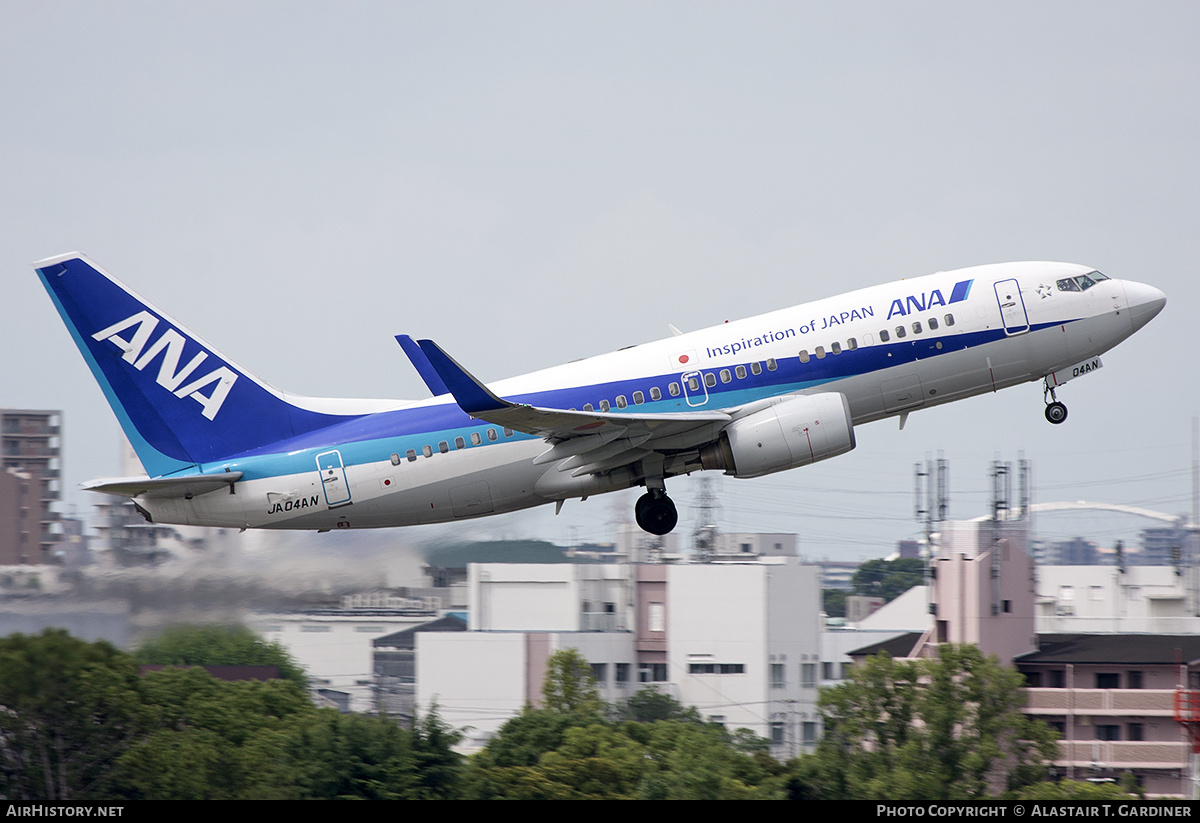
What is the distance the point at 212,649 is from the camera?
55.4 meters

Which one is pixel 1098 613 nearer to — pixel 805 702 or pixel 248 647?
pixel 805 702

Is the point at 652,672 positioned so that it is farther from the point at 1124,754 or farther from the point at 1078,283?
the point at 1078,283

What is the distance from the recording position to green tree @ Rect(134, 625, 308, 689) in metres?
43.9

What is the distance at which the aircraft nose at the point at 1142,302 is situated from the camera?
1303 inches

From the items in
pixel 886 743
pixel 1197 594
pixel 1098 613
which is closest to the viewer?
pixel 886 743

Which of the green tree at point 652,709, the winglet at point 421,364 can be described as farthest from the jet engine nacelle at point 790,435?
the green tree at point 652,709

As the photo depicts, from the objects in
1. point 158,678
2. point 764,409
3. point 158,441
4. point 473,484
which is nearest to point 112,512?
point 158,678

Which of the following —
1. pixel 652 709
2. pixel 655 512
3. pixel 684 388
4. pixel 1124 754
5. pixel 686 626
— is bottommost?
pixel 1124 754

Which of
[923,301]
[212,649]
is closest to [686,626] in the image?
[212,649]

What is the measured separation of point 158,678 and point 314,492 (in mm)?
37929

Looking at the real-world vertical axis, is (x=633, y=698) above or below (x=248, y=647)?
below

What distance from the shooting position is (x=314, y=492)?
105 ft

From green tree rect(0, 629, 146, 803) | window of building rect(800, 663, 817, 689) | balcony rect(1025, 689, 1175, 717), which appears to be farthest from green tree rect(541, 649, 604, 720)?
green tree rect(0, 629, 146, 803)

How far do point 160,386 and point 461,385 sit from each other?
9.85 metres
